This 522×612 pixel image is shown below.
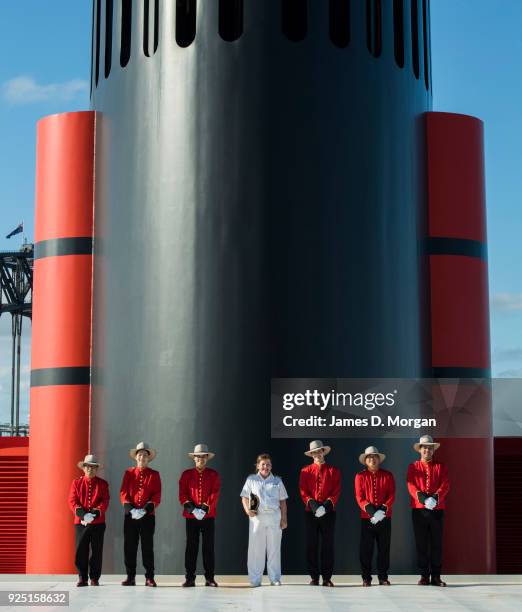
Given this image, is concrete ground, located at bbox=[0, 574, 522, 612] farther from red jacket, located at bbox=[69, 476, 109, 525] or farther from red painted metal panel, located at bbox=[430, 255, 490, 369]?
red painted metal panel, located at bbox=[430, 255, 490, 369]

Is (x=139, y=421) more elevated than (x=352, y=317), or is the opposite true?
(x=352, y=317)

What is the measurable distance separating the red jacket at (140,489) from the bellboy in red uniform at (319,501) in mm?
1984

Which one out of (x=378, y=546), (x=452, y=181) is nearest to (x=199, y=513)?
(x=378, y=546)

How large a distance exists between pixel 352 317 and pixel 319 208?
5.64ft

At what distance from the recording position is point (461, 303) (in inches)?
722

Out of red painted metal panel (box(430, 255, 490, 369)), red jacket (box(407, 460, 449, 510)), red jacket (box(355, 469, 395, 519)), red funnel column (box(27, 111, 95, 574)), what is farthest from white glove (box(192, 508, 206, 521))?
red painted metal panel (box(430, 255, 490, 369))

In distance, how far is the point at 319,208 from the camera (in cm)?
1717

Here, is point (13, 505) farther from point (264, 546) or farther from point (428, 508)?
point (428, 508)

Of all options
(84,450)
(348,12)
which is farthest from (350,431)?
(348,12)

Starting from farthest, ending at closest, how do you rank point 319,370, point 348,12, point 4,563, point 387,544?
point 4,563
point 348,12
point 319,370
point 387,544

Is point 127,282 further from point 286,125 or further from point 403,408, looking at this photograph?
point 403,408

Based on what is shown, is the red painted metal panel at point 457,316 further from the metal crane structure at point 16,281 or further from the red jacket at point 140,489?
the metal crane structure at point 16,281

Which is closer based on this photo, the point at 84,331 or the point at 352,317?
the point at 352,317

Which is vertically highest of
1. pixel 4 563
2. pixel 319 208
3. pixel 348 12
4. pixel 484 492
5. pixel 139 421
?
pixel 348 12
